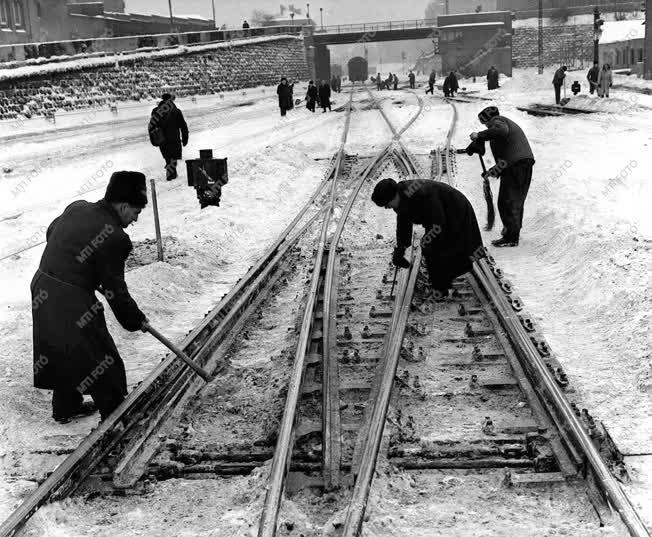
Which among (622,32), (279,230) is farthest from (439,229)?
(622,32)

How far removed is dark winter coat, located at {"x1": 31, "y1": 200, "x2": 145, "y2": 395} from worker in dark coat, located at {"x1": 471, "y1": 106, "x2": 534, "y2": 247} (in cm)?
595

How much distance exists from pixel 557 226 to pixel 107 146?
14114mm

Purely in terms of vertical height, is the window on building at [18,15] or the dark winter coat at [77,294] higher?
the window on building at [18,15]

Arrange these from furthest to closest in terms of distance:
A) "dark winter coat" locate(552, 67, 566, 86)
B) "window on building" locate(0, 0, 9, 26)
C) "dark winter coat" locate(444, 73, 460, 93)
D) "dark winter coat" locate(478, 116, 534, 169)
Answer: "window on building" locate(0, 0, 9, 26), "dark winter coat" locate(444, 73, 460, 93), "dark winter coat" locate(552, 67, 566, 86), "dark winter coat" locate(478, 116, 534, 169)

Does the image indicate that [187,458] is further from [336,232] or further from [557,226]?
[557,226]

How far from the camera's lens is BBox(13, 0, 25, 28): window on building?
44469mm

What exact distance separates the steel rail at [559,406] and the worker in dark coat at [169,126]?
9755 millimetres

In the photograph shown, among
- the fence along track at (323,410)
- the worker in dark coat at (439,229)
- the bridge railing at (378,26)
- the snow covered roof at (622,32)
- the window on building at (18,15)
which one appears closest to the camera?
the fence along track at (323,410)

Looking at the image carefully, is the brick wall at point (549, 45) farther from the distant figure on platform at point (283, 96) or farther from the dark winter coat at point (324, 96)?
the distant figure on platform at point (283, 96)

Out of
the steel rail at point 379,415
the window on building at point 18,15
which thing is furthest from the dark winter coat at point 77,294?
the window on building at point 18,15

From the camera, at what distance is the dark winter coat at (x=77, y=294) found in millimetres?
5121

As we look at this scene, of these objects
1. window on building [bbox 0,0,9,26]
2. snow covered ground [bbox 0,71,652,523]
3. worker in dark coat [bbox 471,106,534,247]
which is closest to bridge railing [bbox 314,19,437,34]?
window on building [bbox 0,0,9,26]

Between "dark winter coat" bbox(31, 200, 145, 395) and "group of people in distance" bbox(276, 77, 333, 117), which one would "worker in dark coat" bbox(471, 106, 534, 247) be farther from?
"group of people in distance" bbox(276, 77, 333, 117)

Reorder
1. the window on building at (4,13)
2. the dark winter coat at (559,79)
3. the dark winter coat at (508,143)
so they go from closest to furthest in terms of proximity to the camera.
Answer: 1. the dark winter coat at (508,143)
2. the dark winter coat at (559,79)
3. the window on building at (4,13)
